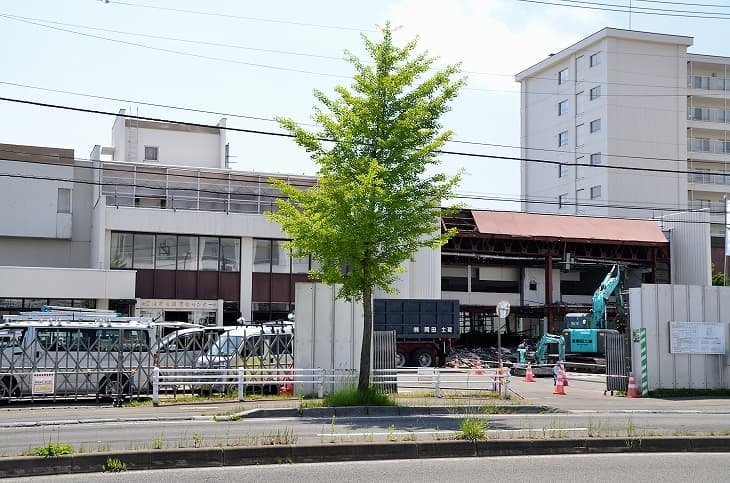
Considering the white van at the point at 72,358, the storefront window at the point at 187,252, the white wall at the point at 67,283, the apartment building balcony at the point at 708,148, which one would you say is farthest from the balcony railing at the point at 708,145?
the white van at the point at 72,358

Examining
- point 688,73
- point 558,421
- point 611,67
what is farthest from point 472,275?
point 558,421

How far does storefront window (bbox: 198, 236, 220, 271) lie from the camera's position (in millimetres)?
40688

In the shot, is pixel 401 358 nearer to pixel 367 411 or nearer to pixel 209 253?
pixel 209 253

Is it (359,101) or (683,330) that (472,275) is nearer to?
(683,330)

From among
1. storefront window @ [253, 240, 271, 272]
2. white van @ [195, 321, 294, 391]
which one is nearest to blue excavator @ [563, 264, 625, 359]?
storefront window @ [253, 240, 271, 272]

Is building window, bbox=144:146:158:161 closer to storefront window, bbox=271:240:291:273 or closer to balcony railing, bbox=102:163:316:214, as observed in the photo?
balcony railing, bbox=102:163:316:214

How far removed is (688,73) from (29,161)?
56552 millimetres

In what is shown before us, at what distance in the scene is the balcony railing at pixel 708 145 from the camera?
7212 cm

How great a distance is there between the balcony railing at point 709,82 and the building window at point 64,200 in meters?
54.8

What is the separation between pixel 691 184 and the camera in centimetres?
7188

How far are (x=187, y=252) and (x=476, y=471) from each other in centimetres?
3164

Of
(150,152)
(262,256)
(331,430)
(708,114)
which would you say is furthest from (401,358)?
(708,114)

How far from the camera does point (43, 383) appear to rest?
20984 mm

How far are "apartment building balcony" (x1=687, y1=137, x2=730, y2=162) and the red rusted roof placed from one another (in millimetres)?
23313
